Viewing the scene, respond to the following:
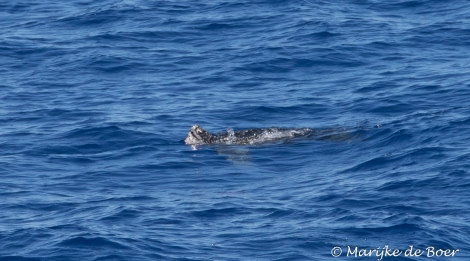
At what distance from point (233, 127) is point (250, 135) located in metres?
1.66

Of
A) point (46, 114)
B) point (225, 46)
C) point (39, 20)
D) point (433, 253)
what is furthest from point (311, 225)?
point (39, 20)

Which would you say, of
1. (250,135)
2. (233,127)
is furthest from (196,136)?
(233,127)

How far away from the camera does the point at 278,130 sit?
30.1m

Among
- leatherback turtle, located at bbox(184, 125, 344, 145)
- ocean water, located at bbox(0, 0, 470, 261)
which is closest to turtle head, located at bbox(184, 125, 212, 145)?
leatherback turtle, located at bbox(184, 125, 344, 145)

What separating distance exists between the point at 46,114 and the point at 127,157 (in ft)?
16.8

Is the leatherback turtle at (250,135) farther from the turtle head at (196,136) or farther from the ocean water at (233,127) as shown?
the ocean water at (233,127)

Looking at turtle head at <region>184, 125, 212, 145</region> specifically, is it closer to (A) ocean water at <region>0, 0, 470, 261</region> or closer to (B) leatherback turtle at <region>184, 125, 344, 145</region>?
(B) leatherback turtle at <region>184, 125, 344, 145</region>

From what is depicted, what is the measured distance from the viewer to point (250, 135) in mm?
29812

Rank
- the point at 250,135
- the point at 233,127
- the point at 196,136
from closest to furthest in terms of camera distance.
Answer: the point at 196,136 → the point at 250,135 → the point at 233,127

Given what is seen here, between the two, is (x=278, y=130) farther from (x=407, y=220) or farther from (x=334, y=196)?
(x=407, y=220)

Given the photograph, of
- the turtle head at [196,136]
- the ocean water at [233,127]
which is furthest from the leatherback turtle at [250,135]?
the ocean water at [233,127]

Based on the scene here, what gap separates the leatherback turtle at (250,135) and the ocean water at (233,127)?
2.02 ft

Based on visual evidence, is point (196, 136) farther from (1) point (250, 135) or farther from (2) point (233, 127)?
(2) point (233, 127)

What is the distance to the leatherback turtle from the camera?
96.7 ft
